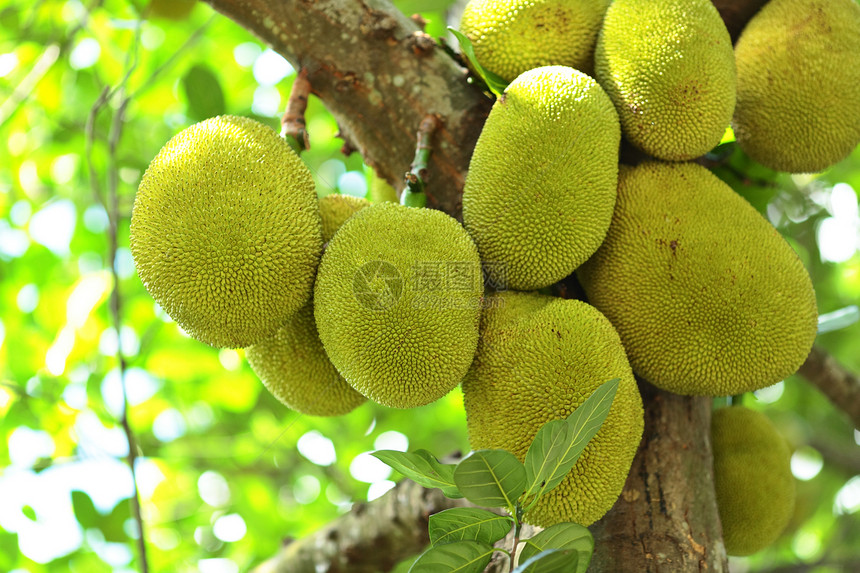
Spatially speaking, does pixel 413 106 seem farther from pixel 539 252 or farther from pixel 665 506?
pixel 665 506

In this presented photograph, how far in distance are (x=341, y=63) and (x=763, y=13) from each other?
34.5 inches

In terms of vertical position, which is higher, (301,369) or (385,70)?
(385,70)

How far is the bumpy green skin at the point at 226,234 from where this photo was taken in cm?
98

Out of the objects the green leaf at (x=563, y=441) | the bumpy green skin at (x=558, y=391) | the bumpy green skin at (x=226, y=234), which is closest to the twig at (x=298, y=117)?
the bumpy green skin at (x=226, y=234)

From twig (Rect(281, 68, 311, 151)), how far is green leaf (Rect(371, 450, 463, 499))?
2.07ft

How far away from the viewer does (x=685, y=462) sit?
1.18 meters

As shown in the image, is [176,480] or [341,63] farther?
[176,480]

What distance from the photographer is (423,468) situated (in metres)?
0.89

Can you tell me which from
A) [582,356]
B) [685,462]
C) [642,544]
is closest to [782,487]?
[685,462]

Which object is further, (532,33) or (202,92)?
(202,92)

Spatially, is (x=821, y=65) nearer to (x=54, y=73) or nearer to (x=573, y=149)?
(x=573, y=149)

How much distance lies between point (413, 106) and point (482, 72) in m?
0.15

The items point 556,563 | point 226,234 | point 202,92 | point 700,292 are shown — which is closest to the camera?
point 556,563

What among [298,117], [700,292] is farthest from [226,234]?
[700,292]
